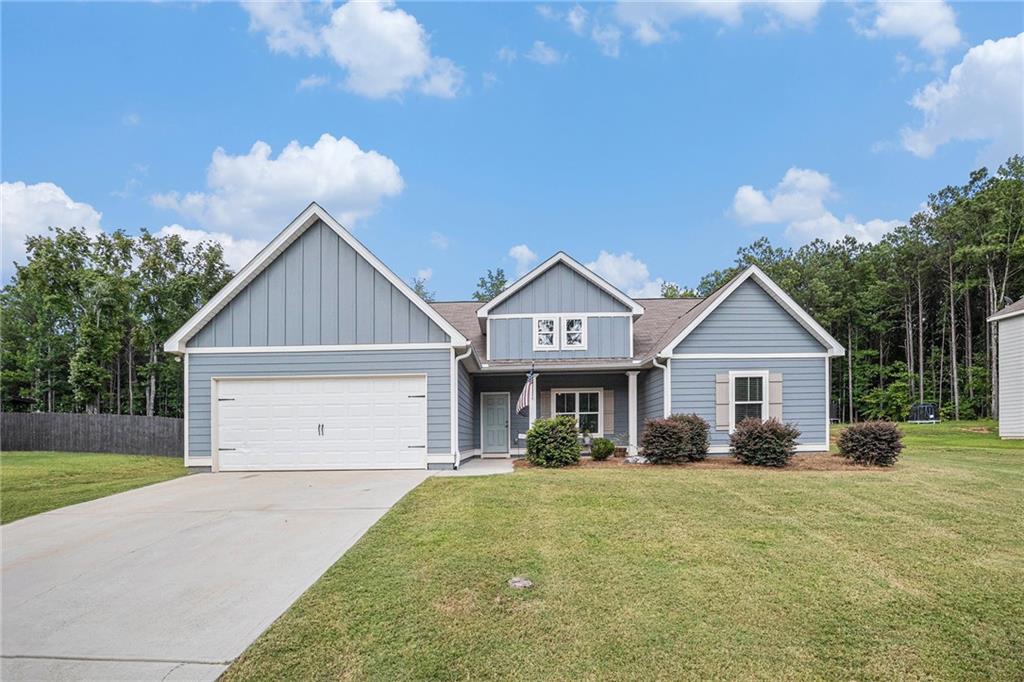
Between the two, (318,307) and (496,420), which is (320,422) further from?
(496,420)

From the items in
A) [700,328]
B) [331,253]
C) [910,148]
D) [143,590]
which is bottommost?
[143,590]

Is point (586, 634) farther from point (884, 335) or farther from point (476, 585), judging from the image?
point (884, 335)

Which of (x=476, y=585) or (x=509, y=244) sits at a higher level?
(x=509, y=244)

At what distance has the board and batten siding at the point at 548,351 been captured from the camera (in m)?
16.3

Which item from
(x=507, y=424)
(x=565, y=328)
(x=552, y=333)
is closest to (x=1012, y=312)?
(x=565, y=328)

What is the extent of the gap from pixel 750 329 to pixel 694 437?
3.52 meters

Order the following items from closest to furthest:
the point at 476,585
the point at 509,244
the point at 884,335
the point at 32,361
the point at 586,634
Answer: the point at 586,634 → the point at 476,585 → the point at 32,361 → the point at 509,244 → the point at 884,335

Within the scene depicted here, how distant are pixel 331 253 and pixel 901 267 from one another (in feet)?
127

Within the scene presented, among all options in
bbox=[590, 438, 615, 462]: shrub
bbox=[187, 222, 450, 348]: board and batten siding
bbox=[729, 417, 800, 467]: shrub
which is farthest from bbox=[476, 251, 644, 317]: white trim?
bbox=[729, 417, 800, 467]: shrub

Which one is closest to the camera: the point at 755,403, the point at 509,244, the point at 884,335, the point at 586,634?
the point at 586,634

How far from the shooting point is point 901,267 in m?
38.1

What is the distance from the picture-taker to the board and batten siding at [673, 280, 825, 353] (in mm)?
14703

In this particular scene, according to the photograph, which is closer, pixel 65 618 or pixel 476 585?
pixel 65 618

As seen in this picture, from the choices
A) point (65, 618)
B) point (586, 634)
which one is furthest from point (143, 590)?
point (586, 634)
